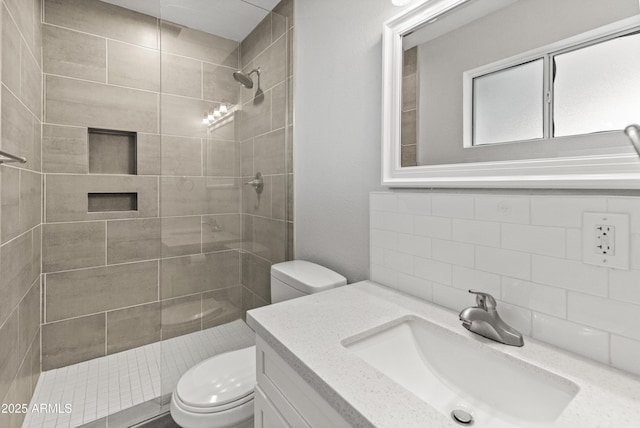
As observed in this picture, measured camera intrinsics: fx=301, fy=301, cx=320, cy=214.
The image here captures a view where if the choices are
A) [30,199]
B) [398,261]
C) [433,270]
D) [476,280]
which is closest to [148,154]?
[30,199]

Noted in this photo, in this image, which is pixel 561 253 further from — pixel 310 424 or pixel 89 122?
pixel 89 122

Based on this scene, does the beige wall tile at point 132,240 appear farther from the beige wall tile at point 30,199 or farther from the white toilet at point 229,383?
the white toilet at point 229,383

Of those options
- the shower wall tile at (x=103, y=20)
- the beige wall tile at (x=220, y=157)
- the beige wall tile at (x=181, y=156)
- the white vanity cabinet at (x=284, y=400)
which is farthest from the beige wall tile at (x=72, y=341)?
the shower wall tile at (x=103, y=20)

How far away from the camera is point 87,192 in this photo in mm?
1951

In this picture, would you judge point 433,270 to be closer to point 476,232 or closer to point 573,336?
point 476,232

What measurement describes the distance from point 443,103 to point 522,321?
71 centimetres

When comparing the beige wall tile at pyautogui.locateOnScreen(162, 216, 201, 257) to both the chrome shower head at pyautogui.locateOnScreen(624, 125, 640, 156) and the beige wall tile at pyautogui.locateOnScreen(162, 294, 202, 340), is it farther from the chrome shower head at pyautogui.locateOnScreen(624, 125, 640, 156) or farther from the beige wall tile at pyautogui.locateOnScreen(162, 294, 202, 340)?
the chrome shower head at pyautogui.locateOnScreen(624, 125, 640, 156)

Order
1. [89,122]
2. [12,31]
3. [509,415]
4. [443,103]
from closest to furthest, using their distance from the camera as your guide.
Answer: [509,415] < [443,103] < [12,31] < [89,122]

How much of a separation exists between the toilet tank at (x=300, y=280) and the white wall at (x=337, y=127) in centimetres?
8

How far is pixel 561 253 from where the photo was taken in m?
0.74

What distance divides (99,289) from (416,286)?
206cm

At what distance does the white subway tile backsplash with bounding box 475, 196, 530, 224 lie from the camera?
2.63 ft

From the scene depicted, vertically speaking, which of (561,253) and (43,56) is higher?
(43,56)

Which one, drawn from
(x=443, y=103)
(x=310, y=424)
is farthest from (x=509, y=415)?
(x=443, y=103)
